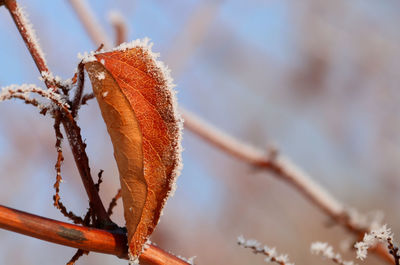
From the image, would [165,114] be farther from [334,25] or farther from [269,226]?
[269,226]

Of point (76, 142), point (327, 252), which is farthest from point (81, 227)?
point (327, 252)

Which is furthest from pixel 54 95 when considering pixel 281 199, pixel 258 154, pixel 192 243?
pixel 281 199

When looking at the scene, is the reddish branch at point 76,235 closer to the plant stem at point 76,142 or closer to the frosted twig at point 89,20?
the plant stem at point 76,142

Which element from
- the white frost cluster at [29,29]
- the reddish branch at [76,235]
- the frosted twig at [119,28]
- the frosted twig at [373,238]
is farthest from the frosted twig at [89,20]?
the frosted twig at [373,238]

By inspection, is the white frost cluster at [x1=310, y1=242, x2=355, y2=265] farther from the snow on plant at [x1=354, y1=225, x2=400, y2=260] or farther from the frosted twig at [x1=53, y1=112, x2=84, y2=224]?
the frosted twig at [x1=53, y1=112, x2=84, y2=224]

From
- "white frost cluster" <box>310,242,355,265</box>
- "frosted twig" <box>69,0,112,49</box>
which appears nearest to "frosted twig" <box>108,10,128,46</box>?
"frosted twig" <box>69,0,112,49</box>

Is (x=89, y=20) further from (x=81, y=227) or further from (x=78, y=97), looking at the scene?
(x=81, y=227)
